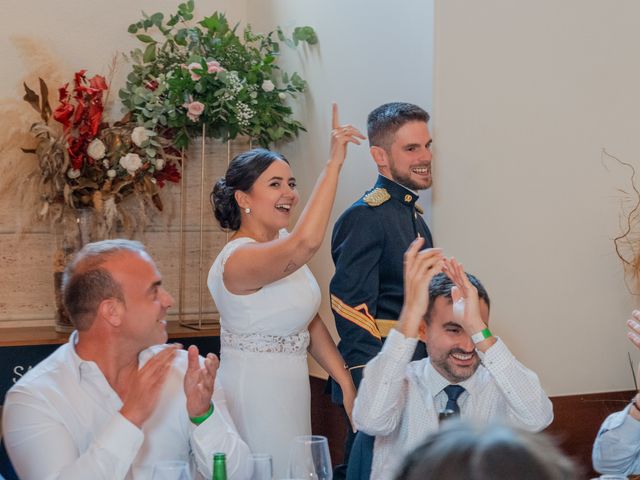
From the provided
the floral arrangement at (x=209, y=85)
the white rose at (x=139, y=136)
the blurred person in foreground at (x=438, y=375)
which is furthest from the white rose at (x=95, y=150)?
the blurred person in foreground at (x=438, y=375)

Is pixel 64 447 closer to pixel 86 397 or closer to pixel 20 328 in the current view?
pixel 86 397

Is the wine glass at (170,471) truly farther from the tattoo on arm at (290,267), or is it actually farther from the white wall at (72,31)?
the white wall at (72,31)

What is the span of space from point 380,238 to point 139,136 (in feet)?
4.40

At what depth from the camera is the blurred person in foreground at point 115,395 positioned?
2.19 m

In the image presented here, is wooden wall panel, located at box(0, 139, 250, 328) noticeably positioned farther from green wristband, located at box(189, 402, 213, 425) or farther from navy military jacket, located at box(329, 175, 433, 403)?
green wristband, located at box(189, 402, 213, 425)

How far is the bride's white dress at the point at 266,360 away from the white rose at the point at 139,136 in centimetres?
122

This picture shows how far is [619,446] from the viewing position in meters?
2.63

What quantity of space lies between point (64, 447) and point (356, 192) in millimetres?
2105

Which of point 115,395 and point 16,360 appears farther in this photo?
point 16,360

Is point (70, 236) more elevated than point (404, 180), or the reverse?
point (404, 180)

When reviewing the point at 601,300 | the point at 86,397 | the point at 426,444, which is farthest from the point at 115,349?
the point at 601,300

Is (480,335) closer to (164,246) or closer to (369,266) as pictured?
(369,266)

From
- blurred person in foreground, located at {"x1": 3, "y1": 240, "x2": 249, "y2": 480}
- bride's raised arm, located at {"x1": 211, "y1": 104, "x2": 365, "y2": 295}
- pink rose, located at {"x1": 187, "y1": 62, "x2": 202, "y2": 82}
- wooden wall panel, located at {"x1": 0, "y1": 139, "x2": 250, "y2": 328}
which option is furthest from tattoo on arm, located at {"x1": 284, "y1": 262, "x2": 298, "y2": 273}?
wooden wall panel, located at {"x1": 0, "y1": 139, "x2": 250, "y2": 328}

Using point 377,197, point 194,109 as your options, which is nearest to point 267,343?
point 377,197
